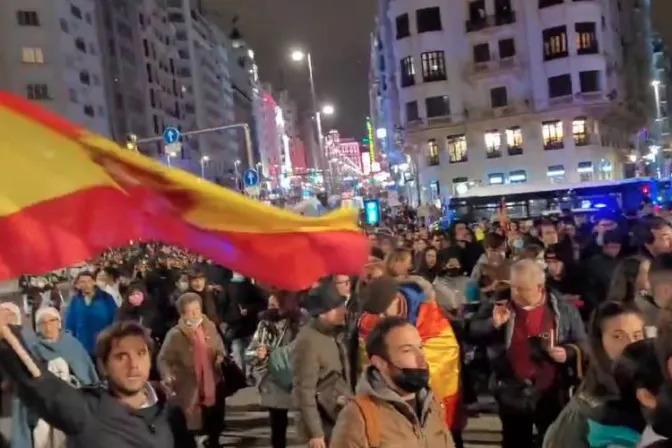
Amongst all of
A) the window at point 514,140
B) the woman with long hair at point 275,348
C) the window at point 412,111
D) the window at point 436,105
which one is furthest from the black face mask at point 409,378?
the window at point 412,111

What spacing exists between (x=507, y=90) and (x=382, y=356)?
5750 cm

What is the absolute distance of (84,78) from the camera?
77.9 metres

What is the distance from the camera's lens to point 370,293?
5926mm

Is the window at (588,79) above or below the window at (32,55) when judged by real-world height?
below

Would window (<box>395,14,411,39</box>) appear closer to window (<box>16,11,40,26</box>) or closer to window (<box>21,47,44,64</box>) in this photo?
window (<box>21,47,44,64</box>)

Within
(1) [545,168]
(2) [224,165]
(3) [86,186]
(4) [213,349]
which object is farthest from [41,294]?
(2) [224,165]

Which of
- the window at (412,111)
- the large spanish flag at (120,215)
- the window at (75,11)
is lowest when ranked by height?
the large spanish flag at (120,215)

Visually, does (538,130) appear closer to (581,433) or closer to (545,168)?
(545,168)

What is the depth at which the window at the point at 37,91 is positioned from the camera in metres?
71.0

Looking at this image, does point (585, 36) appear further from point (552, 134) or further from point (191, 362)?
point (191, 362)

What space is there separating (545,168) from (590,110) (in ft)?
13.8

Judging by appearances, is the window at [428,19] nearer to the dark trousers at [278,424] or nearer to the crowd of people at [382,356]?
the crowd of people at [382,356]

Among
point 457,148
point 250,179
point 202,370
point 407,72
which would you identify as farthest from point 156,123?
point 202,370

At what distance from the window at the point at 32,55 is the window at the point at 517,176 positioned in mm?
34992
